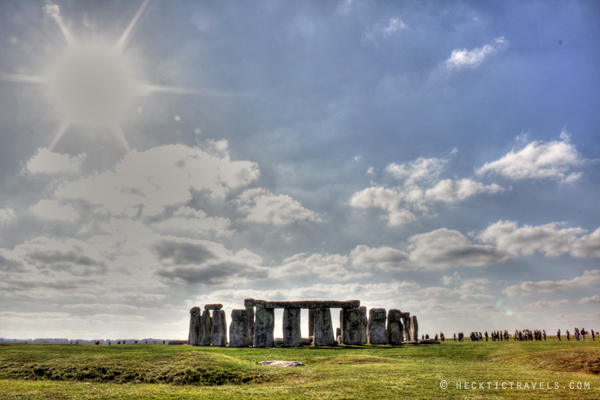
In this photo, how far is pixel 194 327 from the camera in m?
37.9

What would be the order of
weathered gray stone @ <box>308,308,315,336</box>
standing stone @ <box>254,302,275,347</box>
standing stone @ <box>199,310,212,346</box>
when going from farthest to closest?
weathered gray stone @ <box>308,308,315,336</box> < standing stone @ <box>199,310,212,346</box> < standing stone @ <box>254,302,275,347</box>

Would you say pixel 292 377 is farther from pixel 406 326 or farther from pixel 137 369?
pixel 406 326

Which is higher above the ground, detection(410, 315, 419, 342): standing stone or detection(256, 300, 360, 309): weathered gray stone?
detection(256, 300, 360, 309): weathered gray stone

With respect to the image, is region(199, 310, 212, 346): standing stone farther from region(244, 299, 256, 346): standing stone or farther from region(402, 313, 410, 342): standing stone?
region(402, 313, 410, 342): standing stone

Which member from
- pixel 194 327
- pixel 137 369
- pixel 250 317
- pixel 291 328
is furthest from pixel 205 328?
pixel 137 369

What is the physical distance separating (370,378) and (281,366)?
5.35 meters

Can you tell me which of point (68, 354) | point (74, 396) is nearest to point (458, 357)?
point (74, 396)

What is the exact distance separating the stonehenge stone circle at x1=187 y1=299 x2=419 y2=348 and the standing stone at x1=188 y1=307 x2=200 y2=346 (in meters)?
0.85

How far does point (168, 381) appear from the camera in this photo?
55.5ft

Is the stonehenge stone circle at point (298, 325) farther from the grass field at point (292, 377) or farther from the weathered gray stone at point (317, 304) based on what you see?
the grass field at point (292, 377)

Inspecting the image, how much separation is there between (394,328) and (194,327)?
729 inches

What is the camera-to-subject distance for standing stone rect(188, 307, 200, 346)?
3766 centimetres

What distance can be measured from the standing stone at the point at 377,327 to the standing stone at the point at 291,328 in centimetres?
643

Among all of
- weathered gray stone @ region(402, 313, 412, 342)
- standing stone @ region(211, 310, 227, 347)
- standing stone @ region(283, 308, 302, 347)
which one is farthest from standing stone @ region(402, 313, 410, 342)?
standing stone @ region(211, 310, 227, 347)
